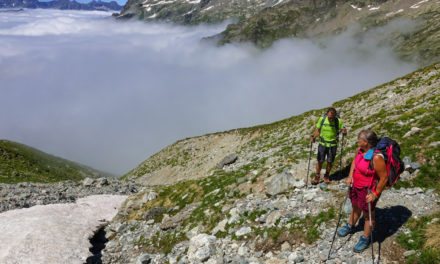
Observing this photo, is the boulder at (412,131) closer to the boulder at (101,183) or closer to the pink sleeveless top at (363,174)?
the pink sleeveless top at (363,174)

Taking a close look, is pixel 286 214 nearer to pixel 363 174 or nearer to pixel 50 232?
pixel 363 174

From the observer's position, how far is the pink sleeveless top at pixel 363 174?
26.4 feet

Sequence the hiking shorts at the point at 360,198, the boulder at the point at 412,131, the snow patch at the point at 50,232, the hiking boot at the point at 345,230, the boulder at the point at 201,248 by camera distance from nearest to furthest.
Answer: the hiking shorts at the point at 360,198 < the hiking boot at the point at 345,230 < the boulder at the point at 201,248 < the boulder at the point at 412,131 < the snow patch at the point at 50,232

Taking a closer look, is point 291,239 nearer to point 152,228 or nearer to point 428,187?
point 428,187

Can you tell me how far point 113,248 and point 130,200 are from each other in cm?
621

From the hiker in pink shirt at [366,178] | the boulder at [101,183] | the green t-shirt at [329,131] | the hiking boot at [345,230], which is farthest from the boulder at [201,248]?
the boulder at [101,183]

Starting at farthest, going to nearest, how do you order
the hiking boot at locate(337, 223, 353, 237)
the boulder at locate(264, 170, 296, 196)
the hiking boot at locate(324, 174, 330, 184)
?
the boulder at locate(264, 170, 296, 196), the hiking boot at locate(324, 174, 330, 184), the hiking boot at locate(337, 223, 353, 237)

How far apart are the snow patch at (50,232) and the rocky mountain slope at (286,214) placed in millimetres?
1850

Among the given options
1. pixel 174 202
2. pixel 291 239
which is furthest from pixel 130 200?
pixel 291 239

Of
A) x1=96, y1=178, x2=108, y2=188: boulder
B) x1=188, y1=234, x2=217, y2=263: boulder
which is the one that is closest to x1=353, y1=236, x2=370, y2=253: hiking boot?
x1=188, y1=234, x2=217, y2=263: boulder

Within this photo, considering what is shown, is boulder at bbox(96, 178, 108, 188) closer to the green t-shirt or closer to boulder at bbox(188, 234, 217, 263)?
boulder at bbox(188, 234, 217, 263)

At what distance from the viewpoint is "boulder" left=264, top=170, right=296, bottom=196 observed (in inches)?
555

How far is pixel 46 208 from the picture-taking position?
2256 centimetres

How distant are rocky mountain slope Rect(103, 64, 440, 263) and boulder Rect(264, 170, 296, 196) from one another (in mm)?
54
